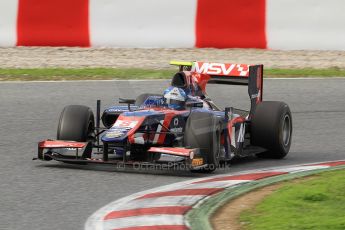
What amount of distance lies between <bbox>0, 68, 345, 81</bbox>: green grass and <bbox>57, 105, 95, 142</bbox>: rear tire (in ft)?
15.0

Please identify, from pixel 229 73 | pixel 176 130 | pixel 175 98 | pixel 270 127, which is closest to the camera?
pixel 176 130

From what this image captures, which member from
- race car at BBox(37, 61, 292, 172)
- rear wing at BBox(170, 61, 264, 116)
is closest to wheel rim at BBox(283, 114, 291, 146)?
race car at BBox(37, 61, 292, 172)

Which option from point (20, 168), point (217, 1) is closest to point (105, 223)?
point (20, 168)

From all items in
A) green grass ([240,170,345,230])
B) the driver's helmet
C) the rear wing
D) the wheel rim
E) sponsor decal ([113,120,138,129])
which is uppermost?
the rear wing

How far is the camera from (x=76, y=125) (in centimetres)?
880

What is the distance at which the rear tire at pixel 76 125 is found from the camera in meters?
8.78

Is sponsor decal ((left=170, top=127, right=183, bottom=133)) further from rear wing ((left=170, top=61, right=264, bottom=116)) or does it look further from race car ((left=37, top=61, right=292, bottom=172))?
rear wing ((left=170, top=61, right=264, bottom=116))

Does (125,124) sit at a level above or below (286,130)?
above

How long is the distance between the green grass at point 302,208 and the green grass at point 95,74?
6.53 metres

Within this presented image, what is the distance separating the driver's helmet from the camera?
9.10 meters

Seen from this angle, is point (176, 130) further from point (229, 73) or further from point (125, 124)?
point (229, 73)

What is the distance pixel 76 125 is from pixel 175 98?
984 millimetres

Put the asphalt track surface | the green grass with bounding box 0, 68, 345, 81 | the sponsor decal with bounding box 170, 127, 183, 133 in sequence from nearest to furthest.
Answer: the asphalt track surface < the sponsor decal with bounding box 170, 127, 183, 133 < the green grass with bounding box 0, 68, 345, 81

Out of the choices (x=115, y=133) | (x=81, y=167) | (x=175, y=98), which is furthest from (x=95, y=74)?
(x=115, y=133)
